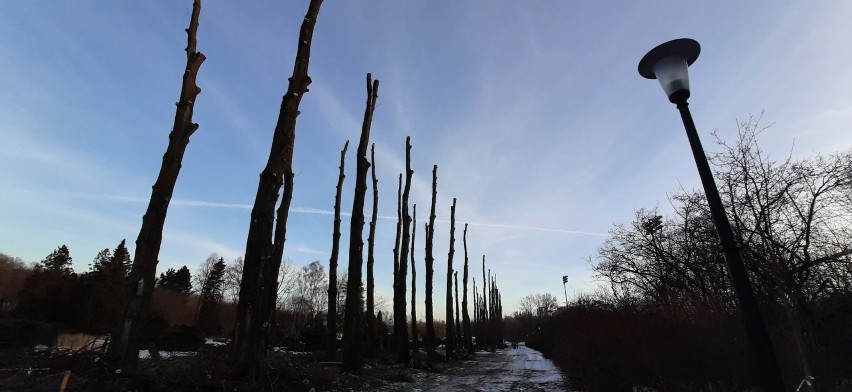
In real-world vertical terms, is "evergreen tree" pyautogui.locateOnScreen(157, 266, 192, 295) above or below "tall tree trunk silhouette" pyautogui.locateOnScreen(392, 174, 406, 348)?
above

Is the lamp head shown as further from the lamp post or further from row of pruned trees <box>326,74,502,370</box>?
row of pruned trees <box>326,74,502,370</box>

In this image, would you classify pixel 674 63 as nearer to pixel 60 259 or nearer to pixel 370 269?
pixel 370 269

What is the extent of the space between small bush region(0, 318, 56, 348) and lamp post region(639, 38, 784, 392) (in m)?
12.8

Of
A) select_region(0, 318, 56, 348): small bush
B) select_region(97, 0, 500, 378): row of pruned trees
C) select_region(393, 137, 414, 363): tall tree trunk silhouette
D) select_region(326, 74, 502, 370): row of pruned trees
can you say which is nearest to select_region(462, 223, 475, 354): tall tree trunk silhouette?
select_region(326, 74, 502, 370): row of pruned trees

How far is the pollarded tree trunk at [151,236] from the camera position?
7.43 meters

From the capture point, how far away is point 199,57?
9.93 m

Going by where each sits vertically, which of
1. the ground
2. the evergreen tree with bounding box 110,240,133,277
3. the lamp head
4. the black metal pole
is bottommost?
the ground

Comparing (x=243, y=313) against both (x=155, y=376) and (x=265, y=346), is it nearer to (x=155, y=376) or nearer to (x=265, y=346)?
(x=265, y=346)

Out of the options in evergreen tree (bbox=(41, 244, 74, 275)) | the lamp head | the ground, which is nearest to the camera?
the lamp head

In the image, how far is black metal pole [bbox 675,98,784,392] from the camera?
309 centimetres

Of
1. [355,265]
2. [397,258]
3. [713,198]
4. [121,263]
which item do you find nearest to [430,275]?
[397,258]

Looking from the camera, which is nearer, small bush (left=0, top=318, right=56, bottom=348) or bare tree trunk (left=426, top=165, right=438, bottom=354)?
small bush (left=0, top=318, right=56, bottom=348)

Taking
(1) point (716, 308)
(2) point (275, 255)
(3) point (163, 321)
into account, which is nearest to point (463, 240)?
(3) point (163, 321)

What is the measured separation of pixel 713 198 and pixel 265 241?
22.9 ft
